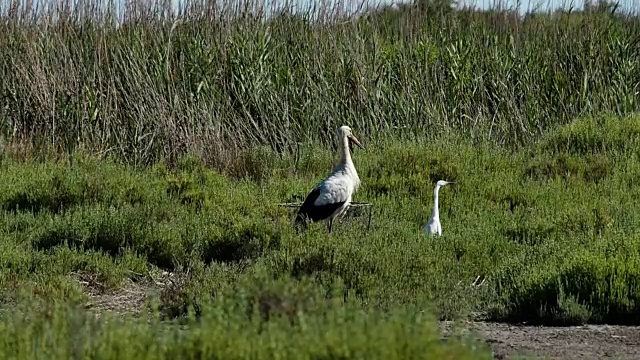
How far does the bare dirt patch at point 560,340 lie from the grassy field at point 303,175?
200 mm

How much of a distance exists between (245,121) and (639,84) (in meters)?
5.37

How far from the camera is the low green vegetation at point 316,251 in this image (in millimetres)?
4570

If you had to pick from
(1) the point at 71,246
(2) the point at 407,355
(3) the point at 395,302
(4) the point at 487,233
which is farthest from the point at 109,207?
(2) the point at 407,355

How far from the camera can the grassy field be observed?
5.18 metres

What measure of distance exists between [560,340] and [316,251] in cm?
215

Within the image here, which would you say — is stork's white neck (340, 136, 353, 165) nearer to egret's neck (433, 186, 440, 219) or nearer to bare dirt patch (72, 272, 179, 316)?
egret's neck (433, 186, 440, 219)

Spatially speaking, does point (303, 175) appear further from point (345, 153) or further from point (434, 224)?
point (434, 224)

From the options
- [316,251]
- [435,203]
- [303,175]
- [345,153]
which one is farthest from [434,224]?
[303,175]

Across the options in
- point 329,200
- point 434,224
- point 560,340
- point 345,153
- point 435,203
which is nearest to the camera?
point 560,340

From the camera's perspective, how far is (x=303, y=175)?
12289 millimetres

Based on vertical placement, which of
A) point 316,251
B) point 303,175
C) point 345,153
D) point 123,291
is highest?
point 345,153

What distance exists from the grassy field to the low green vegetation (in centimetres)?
2

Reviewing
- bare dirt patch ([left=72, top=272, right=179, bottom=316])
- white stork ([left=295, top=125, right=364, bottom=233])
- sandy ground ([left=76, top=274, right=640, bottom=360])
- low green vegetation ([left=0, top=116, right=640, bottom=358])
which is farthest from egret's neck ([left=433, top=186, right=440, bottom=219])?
sandy ground ([left=76, top=274, right=640, bottom=360])

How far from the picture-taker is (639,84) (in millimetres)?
14867
